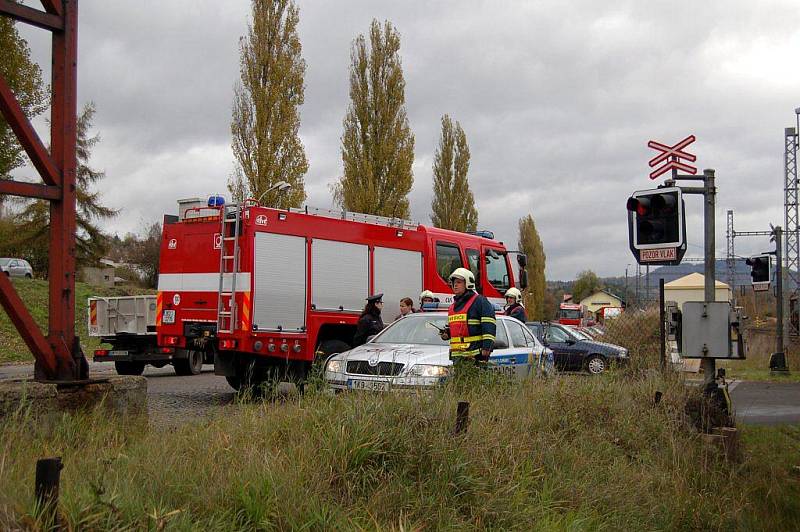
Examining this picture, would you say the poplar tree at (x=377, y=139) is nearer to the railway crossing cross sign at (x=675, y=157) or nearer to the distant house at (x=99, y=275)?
the distant house at (x=99, y=275)

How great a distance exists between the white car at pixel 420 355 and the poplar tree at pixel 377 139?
24.6 metres

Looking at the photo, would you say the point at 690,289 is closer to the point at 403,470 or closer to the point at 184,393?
the point at 184,393

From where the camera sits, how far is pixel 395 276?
47.4 ft

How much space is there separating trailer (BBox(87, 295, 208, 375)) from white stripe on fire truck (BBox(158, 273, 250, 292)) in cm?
255

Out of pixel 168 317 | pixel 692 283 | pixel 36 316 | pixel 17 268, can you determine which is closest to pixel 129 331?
pixel 168 317

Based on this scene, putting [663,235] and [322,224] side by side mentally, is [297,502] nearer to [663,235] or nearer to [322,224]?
[663,235]

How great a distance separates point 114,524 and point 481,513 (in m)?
2.22

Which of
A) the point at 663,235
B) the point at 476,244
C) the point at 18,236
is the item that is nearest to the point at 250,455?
the point at 663,235

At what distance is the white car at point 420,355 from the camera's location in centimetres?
878

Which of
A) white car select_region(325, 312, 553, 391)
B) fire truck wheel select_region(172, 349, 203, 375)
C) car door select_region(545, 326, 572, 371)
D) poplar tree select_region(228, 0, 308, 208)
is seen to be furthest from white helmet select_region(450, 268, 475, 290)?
poplar tree select_region(228, 0, 308, 208)

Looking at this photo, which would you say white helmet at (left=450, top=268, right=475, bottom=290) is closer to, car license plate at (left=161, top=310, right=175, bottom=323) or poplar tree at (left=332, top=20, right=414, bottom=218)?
car license plate at (left=161, top=310, right=175, bottom=323)

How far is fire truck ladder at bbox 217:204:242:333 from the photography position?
38.6 ft

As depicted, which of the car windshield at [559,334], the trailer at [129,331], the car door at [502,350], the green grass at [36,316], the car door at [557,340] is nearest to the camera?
the car door at [502,350]

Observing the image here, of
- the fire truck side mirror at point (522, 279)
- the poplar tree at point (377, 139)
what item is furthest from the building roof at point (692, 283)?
the fire truck side mirror at point (522, 279)
